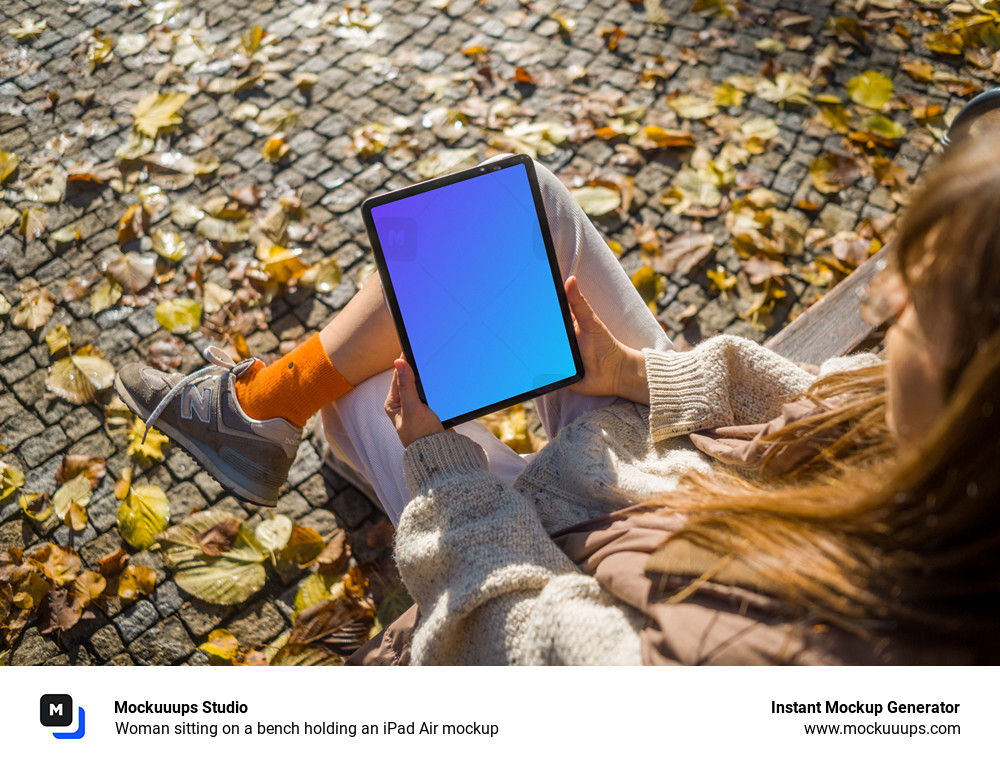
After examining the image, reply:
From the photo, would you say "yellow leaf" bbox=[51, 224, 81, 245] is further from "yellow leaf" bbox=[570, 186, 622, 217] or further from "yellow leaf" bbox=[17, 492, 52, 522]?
"yellow leaf" bbox=[570, 186, 622, 217]

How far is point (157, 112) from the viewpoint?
10.5 feet

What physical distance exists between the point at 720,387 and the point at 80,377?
2.51m

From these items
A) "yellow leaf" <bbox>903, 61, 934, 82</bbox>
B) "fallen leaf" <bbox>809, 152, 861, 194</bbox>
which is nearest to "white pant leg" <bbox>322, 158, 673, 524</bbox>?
"fallen leaf" <bbox>809, 152, 861, 194</bbox>

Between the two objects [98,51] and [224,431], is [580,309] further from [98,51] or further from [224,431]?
[98,51]

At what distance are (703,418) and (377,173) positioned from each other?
2.19 m

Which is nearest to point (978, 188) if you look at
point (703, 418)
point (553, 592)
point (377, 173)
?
point (703, 418)

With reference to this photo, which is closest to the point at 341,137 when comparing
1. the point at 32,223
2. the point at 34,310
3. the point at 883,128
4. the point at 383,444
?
the point at 32,223

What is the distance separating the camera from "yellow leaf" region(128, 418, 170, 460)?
240cm

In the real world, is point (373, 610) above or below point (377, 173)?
below

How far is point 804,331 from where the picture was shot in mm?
2100

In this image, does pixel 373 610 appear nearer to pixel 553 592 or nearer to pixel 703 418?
pixel 553 592
